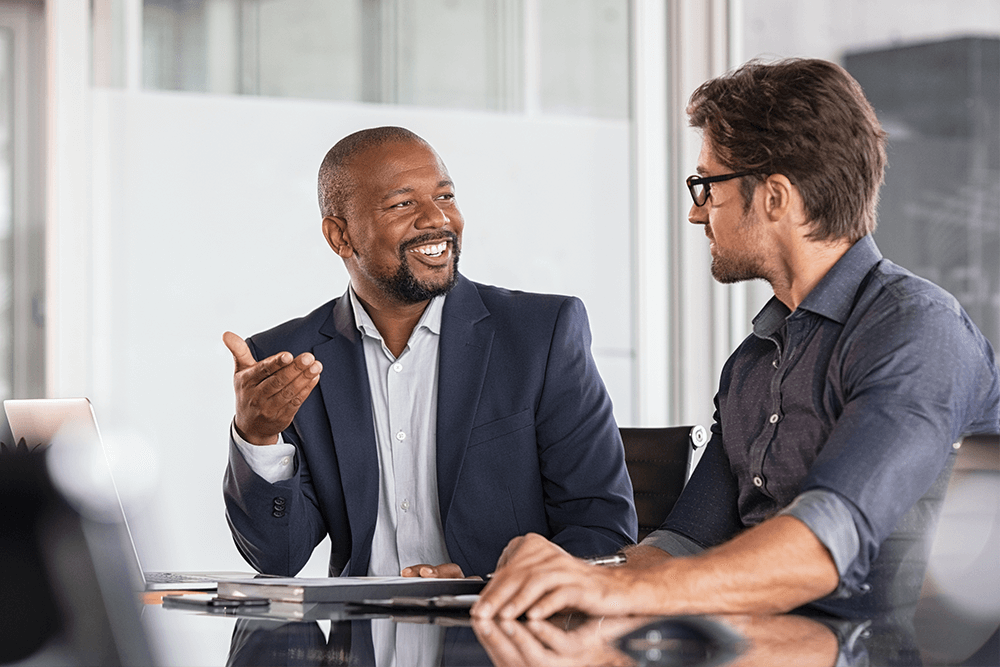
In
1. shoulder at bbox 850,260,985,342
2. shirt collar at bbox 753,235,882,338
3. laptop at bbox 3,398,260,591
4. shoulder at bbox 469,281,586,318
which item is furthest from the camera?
shoulder at bbox 469,281,586,318

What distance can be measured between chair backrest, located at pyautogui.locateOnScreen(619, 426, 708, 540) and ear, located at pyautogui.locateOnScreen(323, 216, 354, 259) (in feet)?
2.18

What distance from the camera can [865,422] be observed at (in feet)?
4.10

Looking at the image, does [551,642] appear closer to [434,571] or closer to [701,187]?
[434,571]

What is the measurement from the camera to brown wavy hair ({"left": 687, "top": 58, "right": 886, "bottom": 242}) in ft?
5.11

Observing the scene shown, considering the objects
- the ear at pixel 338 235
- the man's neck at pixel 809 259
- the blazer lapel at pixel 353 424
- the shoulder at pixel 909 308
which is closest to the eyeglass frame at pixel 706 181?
the man's neck at pixel 809 259

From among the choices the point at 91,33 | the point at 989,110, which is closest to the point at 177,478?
the point at 91,33

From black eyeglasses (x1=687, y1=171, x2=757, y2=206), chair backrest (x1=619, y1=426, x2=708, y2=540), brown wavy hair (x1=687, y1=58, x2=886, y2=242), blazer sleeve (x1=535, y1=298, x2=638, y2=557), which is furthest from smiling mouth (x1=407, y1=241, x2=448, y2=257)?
Result: brown wavy hair (x1=687, y1=58, x2=886, y2=242)

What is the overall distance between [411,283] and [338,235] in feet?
0.84

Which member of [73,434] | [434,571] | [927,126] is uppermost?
[927,126]

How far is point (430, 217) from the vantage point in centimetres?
219

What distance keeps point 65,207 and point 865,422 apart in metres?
2.88

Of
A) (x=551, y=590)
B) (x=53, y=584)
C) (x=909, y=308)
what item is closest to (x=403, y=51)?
(x=909, y=308)

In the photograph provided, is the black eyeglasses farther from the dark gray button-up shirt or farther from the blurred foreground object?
the blurred foreground object

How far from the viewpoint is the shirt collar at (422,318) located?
2.11m
